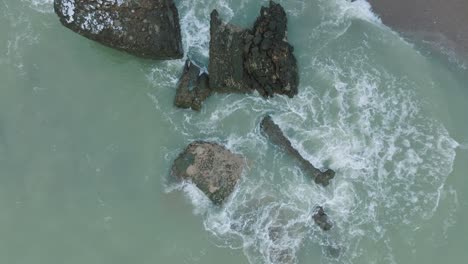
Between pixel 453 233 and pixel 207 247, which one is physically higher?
pixel 453 233

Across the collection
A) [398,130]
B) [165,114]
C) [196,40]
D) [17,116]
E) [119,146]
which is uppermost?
[398,130]

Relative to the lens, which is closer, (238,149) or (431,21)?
(238,149)

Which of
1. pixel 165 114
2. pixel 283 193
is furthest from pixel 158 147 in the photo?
pixel 283 193

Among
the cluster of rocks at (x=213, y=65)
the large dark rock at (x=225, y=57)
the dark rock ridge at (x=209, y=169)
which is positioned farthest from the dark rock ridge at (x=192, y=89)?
the dark rock ridge at (x=209, y=169)

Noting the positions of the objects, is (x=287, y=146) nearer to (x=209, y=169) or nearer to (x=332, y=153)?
(x=332, y=153)

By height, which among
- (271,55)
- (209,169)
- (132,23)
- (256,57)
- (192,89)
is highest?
(271,55)

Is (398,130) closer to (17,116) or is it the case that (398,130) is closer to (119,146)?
(119,146)

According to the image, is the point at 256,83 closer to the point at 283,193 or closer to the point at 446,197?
the point at 283,193

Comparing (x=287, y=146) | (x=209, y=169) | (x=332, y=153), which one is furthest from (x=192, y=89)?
(x=332, y=153)
